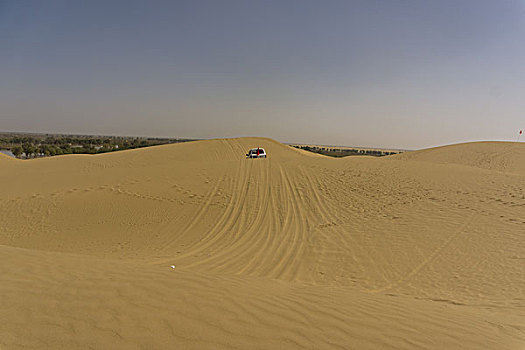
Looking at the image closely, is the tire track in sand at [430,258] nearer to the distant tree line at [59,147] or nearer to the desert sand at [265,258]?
the desert sand at [265,258]

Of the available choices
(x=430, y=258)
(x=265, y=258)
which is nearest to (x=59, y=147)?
(x=265, y=258)

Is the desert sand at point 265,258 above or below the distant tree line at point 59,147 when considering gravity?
below

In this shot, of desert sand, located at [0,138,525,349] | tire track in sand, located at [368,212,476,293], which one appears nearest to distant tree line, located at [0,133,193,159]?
desert sand, located at [0,138,525,349]

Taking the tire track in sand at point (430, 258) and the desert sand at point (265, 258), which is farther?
the tire track in sand at point (430, 258)

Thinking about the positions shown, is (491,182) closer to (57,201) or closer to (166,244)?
(166,244)

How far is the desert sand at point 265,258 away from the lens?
8.71 ft

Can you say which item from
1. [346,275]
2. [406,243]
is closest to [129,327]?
[346,275]

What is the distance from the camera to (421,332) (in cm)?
301

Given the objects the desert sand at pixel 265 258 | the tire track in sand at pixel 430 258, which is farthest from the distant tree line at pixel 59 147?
the tire track in sand at pixel 430 258

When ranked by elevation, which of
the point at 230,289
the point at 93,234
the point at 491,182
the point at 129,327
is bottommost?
the point at 93,234

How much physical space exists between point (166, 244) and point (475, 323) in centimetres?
777

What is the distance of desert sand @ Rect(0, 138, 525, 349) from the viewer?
8.71 feet

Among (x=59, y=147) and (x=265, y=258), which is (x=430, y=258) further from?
(x=59, y=147)

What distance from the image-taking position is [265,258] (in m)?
6.91
